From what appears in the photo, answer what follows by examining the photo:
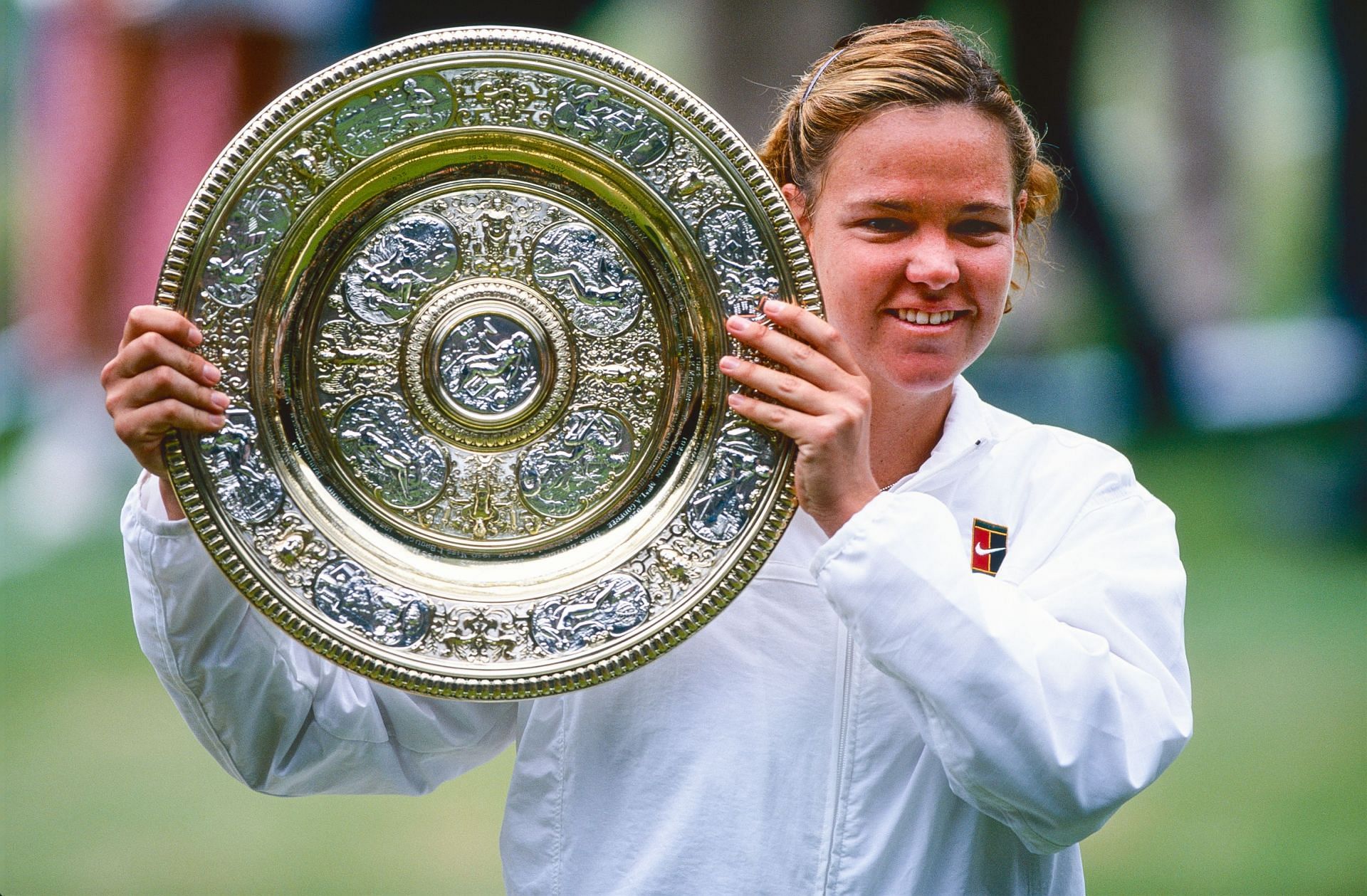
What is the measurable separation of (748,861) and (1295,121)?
5.04m

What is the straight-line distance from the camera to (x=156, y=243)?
188 inches

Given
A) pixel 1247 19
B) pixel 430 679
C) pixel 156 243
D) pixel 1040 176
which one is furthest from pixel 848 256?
pixel 1247 19

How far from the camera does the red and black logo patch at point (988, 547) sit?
146cm

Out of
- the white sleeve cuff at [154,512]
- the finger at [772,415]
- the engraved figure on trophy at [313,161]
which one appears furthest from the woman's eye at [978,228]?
the white sleeve cuff at [154,512]

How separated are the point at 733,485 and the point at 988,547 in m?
0.33

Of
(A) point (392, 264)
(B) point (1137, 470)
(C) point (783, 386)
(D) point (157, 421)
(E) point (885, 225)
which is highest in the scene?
(B) point (1137, 470)

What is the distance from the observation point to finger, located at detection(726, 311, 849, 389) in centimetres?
129

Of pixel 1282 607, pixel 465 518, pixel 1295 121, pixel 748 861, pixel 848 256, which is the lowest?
pixel 748 861

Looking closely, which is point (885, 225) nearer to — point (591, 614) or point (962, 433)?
point (962, 433)

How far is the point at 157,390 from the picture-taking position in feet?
Result: 4.11

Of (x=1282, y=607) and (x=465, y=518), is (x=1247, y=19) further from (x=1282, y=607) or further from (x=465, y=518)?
(x=465, y=518)

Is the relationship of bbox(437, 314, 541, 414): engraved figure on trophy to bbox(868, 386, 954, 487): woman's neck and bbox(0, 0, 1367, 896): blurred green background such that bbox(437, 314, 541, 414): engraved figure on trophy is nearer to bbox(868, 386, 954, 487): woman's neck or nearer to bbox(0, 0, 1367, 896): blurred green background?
bbox(868, 386, 954, 487): woman's neck

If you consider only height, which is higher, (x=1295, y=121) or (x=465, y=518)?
(x=1295, y=121)

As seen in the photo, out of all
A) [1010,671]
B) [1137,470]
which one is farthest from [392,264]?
[1137,470]
